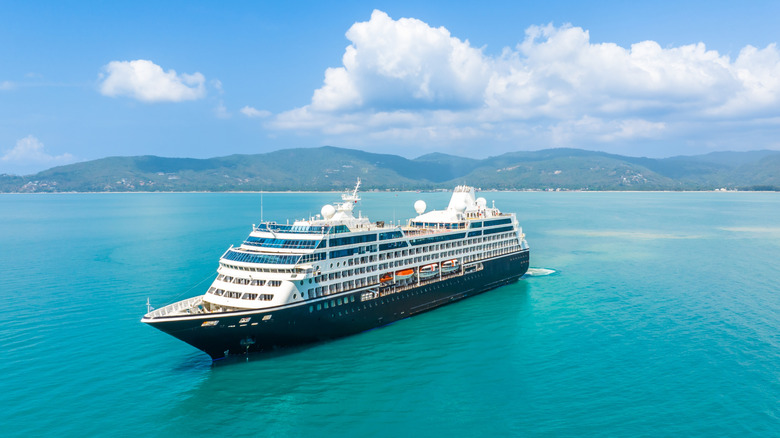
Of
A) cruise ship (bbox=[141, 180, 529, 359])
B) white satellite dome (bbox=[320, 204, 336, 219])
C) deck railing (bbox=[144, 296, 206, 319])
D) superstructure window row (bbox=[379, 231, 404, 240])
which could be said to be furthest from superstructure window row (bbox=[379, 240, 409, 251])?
deck railing (bbox=[144, 296, 206, 319])

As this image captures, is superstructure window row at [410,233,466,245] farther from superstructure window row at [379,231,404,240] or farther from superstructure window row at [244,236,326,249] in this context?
superstructure window row at [244,236,326,249]

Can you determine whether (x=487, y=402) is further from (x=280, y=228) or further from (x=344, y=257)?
(x=280, y=228)

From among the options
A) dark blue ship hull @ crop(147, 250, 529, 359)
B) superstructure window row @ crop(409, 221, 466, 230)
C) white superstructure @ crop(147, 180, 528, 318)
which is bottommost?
dark blue ship hull @ crop(147, 250, 529, 359)

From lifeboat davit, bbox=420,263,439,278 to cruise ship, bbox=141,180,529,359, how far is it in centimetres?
10

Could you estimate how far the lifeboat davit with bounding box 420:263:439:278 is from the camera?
4153cm

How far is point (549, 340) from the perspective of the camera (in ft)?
114

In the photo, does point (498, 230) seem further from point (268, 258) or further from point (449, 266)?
point (268, 258)

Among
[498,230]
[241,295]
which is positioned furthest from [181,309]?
[498,230]

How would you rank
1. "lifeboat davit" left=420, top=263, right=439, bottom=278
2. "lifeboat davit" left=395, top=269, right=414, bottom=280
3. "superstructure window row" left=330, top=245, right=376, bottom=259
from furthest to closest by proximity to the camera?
"lifeboat davit" left=420, top=263, right=439, bottom=278
"lifeboat davit" left=395, top=269, right=414, bottom=280
"superstructure window row" left=330, top=245, right=376, bottom=259

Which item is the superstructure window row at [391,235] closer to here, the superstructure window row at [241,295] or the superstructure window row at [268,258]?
the superstructure window row at [268,258]

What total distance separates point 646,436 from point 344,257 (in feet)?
76.0

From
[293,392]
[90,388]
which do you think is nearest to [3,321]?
[90,388]

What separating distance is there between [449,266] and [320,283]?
1682 cm

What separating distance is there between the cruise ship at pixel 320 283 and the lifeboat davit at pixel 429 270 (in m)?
0.10
